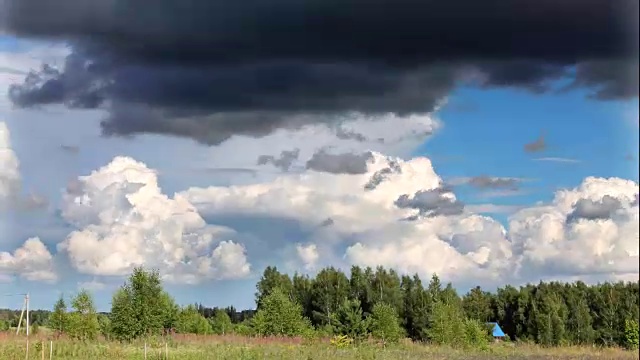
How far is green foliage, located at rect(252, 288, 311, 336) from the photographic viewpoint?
55.8 m

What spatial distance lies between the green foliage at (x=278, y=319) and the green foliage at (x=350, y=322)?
123 inches

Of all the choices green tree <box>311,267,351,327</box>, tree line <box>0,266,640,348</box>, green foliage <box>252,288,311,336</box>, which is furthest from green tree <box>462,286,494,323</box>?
green foliage <box>252,288,311,336</box>

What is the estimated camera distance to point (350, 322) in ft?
192

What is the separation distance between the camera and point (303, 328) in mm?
56406

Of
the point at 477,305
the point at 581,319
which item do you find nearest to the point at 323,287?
the point at 477,305

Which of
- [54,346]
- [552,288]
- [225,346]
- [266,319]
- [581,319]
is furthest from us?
[552,288]

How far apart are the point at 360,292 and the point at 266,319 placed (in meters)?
21.0

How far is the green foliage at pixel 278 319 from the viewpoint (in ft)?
183

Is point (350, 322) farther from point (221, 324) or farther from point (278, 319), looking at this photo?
point (221, 324)

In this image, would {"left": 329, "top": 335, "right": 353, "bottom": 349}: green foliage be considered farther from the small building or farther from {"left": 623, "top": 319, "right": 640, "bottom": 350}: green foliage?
the small building

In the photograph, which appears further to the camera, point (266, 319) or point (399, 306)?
point (399, 306)

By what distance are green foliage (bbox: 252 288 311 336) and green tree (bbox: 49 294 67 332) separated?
12659 mm

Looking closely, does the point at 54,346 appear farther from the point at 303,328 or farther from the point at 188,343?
the point at 303,328

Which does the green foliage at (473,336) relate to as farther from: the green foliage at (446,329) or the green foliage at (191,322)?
the green foliage at (191,322)
